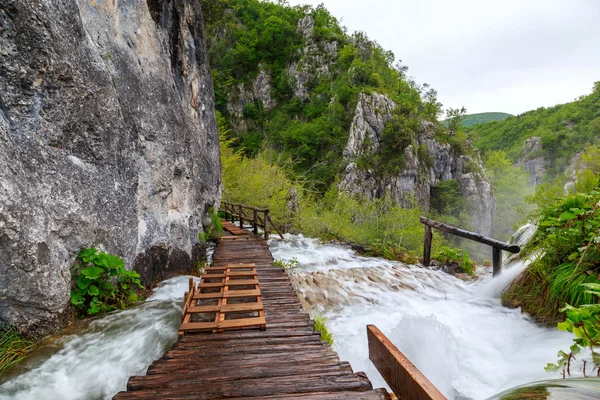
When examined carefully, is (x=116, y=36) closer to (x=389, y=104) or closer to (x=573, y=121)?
(x=389, y=104)

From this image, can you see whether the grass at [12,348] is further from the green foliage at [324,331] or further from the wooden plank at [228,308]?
the green foliage at [324,331]

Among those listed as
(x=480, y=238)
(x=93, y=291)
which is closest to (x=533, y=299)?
(x=480, y=238)

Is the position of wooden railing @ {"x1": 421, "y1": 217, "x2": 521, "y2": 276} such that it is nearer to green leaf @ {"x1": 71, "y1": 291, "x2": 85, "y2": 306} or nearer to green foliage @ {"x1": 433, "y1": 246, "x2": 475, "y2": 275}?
green foliage @ {"x1": 433, "y1": 246, "x2": 475, "y2": 275}

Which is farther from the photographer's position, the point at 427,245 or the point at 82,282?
the point at 427,245

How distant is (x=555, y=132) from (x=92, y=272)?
3054 inches

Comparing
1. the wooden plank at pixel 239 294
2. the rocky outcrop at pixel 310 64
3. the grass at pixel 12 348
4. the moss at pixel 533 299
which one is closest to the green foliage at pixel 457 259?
the moss at pixel 533 299

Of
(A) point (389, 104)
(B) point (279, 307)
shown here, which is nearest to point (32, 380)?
(B) point (279, 307)

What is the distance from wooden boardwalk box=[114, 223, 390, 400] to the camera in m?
2.47

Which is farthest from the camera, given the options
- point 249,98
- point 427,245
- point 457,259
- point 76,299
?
point 249,98

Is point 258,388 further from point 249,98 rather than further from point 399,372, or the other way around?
point 249,98

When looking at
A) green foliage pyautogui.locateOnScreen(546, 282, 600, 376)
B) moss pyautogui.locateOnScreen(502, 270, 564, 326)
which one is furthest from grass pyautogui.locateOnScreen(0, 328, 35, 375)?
moss pyautogui.locateOnScreen(502, 270, 564, 326)

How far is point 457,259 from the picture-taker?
26.7ft

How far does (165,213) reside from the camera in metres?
6.99

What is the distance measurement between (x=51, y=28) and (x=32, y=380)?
13.2ft
